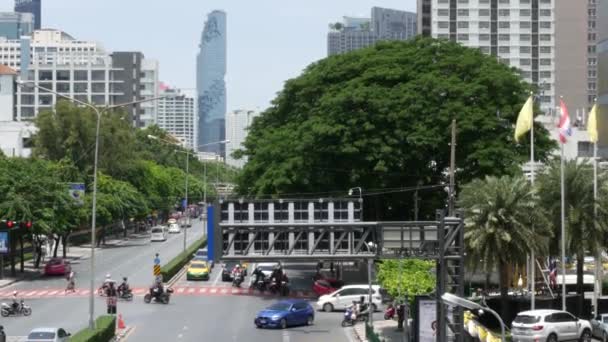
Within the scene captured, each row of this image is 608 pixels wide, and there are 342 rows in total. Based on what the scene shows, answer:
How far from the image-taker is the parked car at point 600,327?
1789 inches

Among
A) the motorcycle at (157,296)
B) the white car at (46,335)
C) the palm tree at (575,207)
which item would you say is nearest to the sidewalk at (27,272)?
the motorcycle at (157,296)

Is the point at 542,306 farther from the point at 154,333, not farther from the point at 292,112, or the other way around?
the point at 292,112

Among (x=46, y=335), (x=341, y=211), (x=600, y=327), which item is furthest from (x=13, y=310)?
(x=600, y=327)

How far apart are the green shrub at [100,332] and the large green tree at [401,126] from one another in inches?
904

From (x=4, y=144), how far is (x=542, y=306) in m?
85.2

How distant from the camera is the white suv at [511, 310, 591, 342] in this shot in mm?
43500

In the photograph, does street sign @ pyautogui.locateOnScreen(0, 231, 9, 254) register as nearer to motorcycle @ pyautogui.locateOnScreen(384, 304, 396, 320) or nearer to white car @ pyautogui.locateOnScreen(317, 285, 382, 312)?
white car @ pyautogui.locateOnScreen(317, 285, 382, 312)

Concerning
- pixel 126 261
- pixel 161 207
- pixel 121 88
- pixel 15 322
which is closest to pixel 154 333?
pixel 15 322

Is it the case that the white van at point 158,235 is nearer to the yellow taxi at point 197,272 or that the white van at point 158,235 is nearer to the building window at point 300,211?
the yellow taxi at point 197,272

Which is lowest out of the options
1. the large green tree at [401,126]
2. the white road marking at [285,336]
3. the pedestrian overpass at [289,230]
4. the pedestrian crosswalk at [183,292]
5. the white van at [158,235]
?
the white road marking at [285,336]

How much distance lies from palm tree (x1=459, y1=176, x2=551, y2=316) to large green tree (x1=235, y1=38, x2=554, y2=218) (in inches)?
633

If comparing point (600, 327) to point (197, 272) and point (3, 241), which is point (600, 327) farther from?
point (3, 241)

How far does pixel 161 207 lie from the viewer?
139500 millimetres

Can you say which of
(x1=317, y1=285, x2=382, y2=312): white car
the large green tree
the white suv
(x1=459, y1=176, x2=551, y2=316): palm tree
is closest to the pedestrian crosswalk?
the large green tree
